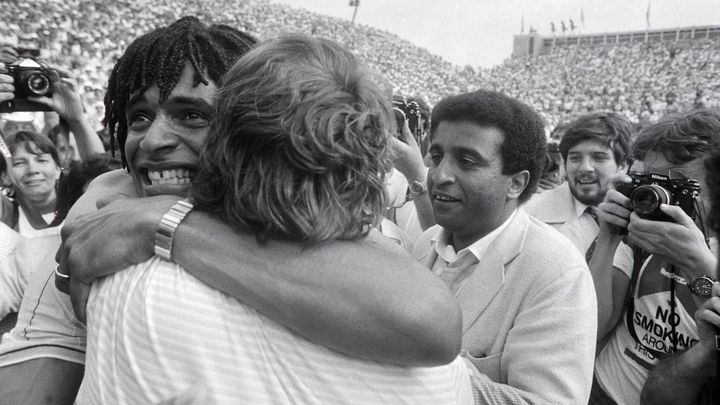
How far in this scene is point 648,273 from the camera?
216 cm

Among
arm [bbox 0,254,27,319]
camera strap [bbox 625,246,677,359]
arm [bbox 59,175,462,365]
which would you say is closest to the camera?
arm [bbox 59,175,462,365]

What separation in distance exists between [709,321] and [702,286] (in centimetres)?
26

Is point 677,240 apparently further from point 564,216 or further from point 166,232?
point 166,232

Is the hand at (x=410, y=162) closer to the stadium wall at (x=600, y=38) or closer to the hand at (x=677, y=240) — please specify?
the hand at (x=677, y=240)

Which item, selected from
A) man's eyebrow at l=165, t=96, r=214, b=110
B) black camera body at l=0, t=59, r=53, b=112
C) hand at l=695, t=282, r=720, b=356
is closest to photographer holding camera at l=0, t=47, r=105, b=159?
black camera body at l=0, t=59, r=53, b=112

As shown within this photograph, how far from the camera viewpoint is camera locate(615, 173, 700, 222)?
203cm

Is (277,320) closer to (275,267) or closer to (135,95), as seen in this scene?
(275,267)

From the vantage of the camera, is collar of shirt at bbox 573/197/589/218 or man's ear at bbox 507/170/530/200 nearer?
man's ear at bbox 507/170/530/200

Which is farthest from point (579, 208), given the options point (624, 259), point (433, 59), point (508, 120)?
point (433, 59)

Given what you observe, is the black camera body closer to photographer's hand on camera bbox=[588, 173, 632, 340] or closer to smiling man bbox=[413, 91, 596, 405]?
smiling man bbox=[413, 91, 596, 405]

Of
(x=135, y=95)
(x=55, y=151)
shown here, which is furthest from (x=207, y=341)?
(x=55, y=151)

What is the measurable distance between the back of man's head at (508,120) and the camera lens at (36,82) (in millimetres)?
1560

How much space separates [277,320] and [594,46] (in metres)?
52.9

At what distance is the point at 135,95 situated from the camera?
1.22 metres
